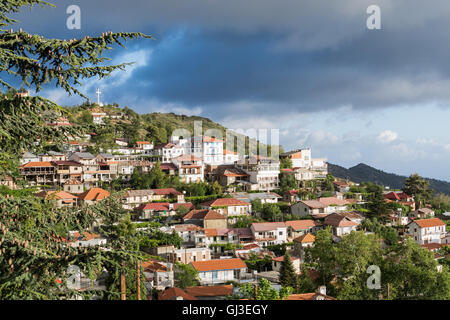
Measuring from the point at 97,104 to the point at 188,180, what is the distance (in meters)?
55.7

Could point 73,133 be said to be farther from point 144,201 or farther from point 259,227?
point 144,201

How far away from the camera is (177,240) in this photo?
36.4 metres

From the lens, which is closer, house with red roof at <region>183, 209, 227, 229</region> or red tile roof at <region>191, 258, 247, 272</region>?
red tile roof at <region>191, 258, 247, 272</region>

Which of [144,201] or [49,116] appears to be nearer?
[49,116]

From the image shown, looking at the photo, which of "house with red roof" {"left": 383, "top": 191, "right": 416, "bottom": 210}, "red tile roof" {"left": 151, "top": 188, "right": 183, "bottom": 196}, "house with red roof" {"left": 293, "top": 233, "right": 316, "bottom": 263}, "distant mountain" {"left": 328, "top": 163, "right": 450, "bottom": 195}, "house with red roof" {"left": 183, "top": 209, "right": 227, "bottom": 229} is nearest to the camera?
"house with red roof" {"left": 293, "top": 233, "right": 316, "bottom": 263}

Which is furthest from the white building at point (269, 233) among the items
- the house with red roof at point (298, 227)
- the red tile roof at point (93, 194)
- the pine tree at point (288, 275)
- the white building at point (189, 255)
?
the red tile roof at point (93, 194)

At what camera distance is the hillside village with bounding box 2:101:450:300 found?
1169 inches

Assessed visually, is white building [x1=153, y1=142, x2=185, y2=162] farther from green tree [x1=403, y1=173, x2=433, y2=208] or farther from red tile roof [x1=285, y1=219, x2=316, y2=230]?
green tree [x1=403, y1=173, x2=433, y2=208]

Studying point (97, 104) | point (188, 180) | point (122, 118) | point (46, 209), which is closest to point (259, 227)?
point (188, 180)

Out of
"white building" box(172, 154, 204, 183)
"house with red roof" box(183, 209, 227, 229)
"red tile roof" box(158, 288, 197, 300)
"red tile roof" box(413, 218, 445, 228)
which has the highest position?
"white building" box(172, 154, 204, 183)

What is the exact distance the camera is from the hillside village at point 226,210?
29688 millimetres

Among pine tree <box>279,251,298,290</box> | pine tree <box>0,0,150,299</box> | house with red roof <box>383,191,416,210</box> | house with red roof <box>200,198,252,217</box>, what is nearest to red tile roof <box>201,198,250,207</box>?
house with red roof <box>200,198,252,217</box>

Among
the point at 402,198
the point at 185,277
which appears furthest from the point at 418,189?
the point at 185,277

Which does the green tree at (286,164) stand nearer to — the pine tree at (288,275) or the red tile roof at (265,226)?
the red tile roof at (265,226)
